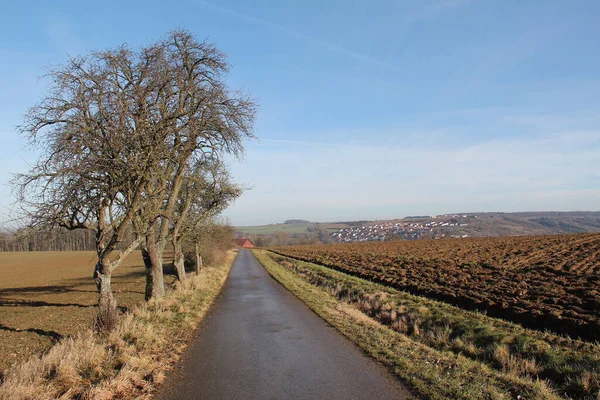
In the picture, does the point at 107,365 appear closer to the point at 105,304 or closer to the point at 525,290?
the point at 105,304

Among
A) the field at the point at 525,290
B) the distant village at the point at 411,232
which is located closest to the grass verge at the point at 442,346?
the field at the point at 525,290

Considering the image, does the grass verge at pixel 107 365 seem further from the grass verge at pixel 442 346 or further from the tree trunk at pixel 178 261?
the tree trunk at pixel 178 261

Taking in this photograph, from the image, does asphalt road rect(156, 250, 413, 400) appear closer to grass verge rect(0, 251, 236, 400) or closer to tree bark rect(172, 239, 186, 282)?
grass verge rect(0, 251, 236, 400)

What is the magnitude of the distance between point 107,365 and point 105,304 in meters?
3.69

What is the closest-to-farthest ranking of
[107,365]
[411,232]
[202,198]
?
1. [107,365]
2. [202,198]
3. [411,232]

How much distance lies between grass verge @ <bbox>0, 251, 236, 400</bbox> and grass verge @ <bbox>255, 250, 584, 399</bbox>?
12.5 ft

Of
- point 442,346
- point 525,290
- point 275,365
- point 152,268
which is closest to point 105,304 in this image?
point 152,268

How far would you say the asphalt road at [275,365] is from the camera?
17.3 ft

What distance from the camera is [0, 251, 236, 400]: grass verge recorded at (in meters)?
5.00

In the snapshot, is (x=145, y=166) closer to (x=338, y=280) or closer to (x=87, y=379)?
(x=87, y=379)

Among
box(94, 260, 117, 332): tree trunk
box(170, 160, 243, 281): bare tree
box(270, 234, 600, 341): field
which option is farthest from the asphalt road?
box(170, 160, 243, 281): bare tree

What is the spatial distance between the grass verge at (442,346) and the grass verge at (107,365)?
3.82m

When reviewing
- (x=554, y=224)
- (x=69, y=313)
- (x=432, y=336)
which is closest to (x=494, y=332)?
(x=432, y=336)

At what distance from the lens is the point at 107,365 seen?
614cm
